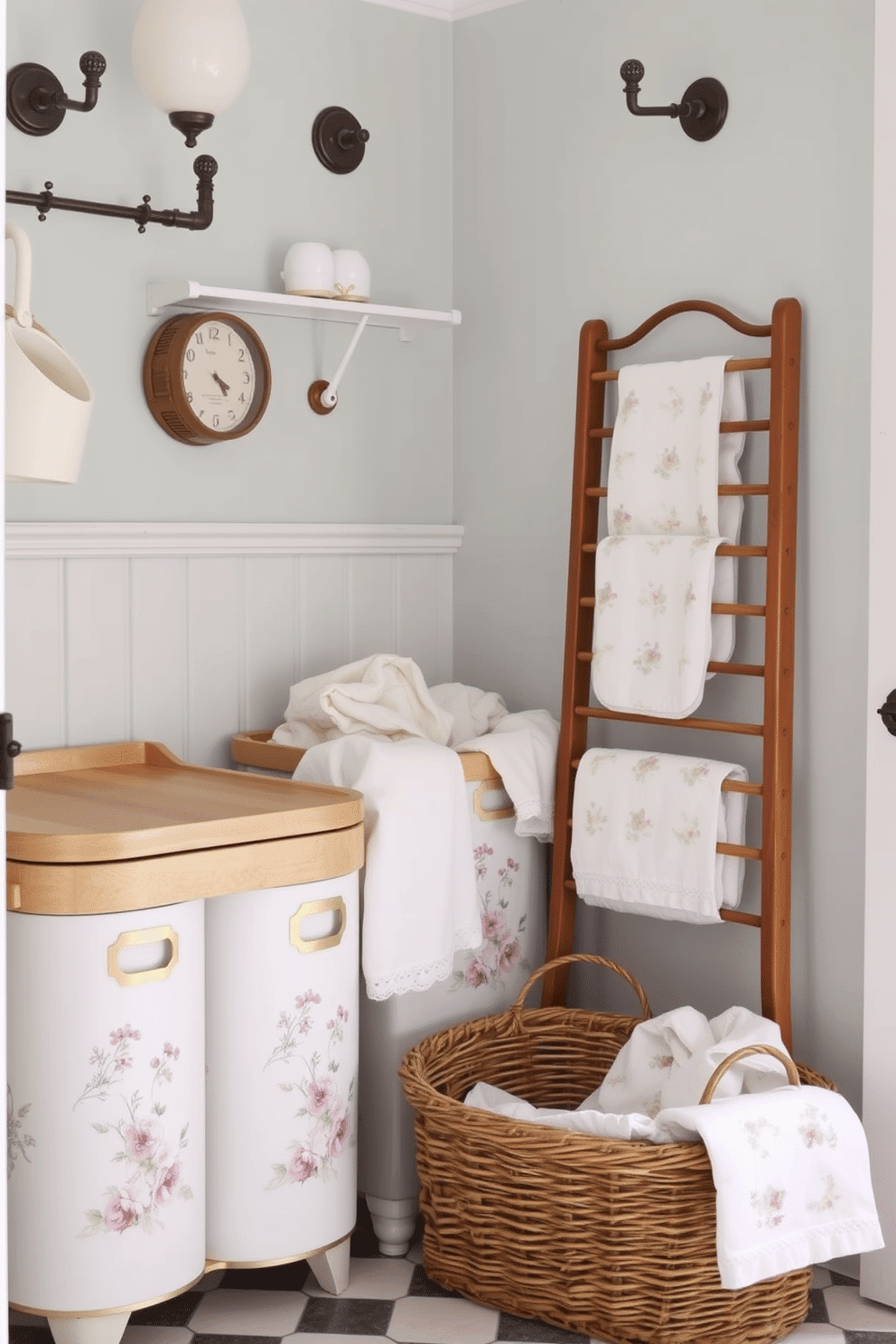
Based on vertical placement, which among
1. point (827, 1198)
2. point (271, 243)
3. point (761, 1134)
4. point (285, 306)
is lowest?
point (827, 1198)

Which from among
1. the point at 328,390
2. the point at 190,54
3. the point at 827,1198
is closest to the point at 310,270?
the point at 328,390

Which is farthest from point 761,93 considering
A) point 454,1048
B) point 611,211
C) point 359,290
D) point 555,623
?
point 454,1048

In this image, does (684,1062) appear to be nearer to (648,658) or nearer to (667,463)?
(648,658)

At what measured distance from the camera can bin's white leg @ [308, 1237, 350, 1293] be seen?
7.73 ft

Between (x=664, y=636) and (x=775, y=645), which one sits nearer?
(x=775, y=645)

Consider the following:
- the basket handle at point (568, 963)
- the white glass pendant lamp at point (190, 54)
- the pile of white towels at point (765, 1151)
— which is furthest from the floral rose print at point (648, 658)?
the white glass pendant lamp at point (190, 54)

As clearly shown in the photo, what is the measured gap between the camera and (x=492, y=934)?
9.01 ft

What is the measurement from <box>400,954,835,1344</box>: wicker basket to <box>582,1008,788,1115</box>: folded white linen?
0.12 meters

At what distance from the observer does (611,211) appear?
2848 mm

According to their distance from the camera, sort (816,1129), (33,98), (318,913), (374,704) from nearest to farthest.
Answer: (816,1129)
(318,913)
(33,98)
(374,704)

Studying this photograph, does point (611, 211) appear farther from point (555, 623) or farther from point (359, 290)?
point (555, 623)

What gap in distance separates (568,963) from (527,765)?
1.19 ft

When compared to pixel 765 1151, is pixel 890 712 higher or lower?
higher

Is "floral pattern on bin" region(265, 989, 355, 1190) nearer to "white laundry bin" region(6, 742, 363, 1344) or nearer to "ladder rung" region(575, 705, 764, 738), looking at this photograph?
"white laundry bin" region(6, 742, 363, 1344)
